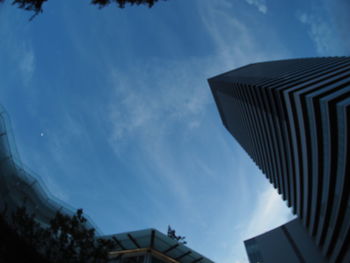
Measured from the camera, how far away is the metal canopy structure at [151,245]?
15.2 meters

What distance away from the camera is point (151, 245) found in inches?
607

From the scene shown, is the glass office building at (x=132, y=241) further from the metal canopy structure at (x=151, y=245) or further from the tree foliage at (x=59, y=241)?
the tree foliage at (x=59, y=241)

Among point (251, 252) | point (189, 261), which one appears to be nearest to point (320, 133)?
point (189, 261)

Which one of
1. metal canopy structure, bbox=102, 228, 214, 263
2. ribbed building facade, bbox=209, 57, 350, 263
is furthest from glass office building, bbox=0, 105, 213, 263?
ribbed building facade, bbox=209, 57, 350, 263

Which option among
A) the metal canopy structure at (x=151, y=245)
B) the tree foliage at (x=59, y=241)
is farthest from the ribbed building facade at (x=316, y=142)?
the tree foliage at (x=59, y=241)

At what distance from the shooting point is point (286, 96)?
97.0ft

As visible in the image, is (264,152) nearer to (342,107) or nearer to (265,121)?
(265,121)

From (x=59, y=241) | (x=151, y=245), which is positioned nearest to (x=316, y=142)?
(x=151, y=245)

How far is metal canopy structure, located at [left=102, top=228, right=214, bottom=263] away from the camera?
599 inches

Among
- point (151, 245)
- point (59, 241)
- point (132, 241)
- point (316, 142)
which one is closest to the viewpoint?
point (59, 241)

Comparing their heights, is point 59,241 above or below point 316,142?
below

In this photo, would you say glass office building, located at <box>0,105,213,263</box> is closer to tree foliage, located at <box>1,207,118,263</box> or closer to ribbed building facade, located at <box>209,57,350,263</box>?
tree foliage, located at <box>1,207,118,263</box>

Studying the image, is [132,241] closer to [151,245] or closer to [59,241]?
[151,245]

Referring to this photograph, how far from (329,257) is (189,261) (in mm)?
39449
